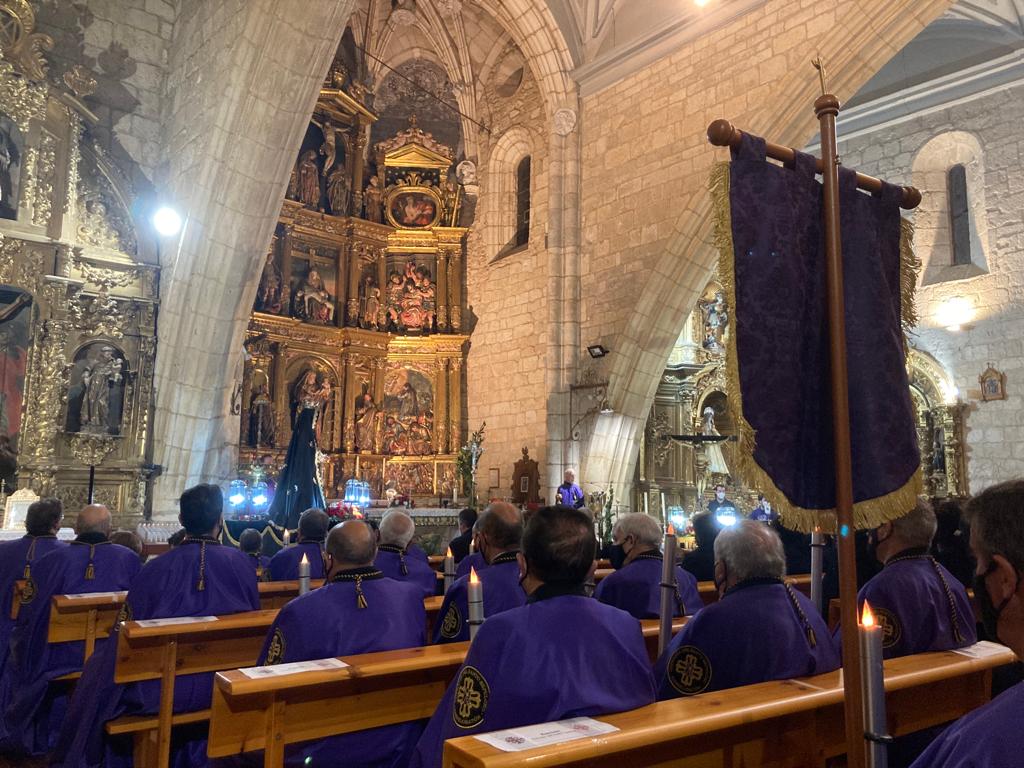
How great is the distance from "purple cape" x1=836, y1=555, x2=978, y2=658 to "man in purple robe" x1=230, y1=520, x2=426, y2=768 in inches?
61.4

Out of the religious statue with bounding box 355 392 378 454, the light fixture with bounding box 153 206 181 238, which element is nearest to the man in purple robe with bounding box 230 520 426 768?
the light fixture with bounding box 153 206 181 238

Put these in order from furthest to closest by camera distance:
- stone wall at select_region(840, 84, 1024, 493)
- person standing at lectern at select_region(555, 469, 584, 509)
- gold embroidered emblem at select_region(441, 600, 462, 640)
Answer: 1. stone wall at select_region(840, 84, 1024, 493)
2. person standing at lectern at select_region(555, 469, 584, 509)
3. gold embroidered emblem at select_region(441, 600, 462, 640)

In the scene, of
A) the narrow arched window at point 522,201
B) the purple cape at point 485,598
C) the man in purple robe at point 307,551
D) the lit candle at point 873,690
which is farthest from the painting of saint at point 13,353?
the lit candle at point 873,690

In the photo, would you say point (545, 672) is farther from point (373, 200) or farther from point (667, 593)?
point (373, 200)

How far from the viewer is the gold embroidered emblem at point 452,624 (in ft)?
11.0

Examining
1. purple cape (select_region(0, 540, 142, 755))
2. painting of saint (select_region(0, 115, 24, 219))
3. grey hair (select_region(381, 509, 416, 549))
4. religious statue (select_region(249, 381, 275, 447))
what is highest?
painting of saint (select_region(0, 115, 24, 219))

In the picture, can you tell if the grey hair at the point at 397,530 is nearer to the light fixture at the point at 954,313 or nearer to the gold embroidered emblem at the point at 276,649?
the gold embroidered emblem at the point at 276,649

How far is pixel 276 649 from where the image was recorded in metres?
2.86

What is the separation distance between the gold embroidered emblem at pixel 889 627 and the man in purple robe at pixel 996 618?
1809 millimetres

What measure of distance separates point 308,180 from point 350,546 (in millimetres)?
12743

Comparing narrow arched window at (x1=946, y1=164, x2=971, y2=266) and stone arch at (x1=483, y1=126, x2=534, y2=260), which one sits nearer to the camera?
narrow arched window at (x1=946, y1=164, x2=971, y2=266)

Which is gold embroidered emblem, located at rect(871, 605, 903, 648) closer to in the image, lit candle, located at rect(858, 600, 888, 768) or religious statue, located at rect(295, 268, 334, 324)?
lit candle, located at rect(858, 600, 888, 768)

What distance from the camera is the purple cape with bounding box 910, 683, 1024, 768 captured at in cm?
106

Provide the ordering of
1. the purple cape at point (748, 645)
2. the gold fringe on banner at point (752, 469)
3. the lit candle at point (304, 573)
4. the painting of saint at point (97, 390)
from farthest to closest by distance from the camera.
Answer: the painting of saint at point (97, 390) → the lit candle at point (304, 573) → the purple cape at point (748, 645) → the gold fringe on banner at point (752, 469)
